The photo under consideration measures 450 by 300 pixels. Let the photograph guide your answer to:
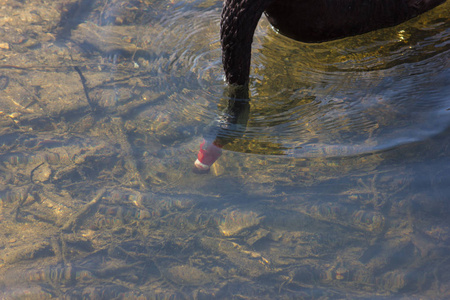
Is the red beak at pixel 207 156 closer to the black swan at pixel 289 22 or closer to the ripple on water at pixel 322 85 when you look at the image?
the black swan at pixel 289 22

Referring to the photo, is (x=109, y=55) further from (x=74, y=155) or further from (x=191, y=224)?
(x=191, y=224)

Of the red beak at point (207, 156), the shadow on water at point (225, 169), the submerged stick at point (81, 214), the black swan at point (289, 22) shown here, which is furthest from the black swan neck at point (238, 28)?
the submerged stick at point (81, 214)

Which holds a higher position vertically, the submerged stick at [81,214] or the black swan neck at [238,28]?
the black swan neck at [238,28]

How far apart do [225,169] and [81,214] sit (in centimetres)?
105

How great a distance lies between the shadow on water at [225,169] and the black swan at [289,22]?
11 centimetres

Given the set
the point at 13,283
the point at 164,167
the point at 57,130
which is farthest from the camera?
the point at 57,130

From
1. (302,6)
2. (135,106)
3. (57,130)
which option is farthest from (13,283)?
(302,6)

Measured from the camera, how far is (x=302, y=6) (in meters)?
3.41

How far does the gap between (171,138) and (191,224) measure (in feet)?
2.65

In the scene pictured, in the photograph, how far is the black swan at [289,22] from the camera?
2.90 m

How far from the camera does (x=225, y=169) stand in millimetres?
3018

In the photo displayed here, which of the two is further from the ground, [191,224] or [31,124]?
[31,124]

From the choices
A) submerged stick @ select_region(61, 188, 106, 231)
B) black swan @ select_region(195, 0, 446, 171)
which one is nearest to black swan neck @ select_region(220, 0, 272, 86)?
black swan @ select_region(195, 0, 446, 171)

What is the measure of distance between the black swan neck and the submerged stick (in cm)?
135
